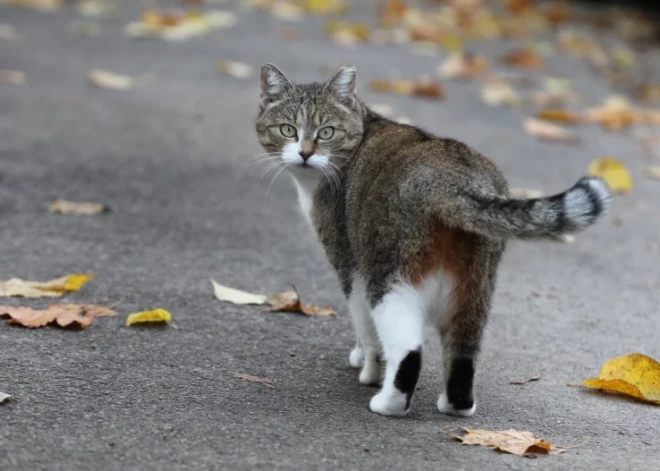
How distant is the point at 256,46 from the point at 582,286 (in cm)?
600

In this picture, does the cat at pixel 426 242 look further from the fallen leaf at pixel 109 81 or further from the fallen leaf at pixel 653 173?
the fallen leaf at pixel 109 81

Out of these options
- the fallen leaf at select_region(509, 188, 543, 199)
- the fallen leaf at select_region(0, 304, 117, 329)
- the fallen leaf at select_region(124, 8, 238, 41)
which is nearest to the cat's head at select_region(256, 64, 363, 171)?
the fallen leaf at select_region(0, 304, 117, 329)

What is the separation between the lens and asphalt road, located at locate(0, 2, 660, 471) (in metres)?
3.32

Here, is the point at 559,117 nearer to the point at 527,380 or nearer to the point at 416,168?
the point at 527,380

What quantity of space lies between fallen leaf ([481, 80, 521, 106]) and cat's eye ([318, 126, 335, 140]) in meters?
5.43

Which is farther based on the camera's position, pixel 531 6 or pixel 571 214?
pixel 531 6

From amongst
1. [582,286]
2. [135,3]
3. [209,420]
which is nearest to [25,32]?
[135,3]

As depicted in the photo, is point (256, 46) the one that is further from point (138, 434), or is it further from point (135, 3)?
point (138, 434)

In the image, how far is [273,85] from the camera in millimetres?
4574

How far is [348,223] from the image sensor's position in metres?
4.05

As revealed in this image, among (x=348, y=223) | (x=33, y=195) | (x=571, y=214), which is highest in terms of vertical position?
(x=571, y=214)

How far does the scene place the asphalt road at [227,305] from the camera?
3320mm

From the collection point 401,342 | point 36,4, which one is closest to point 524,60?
point 36,4

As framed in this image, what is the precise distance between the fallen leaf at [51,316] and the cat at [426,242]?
1094 millimetres
